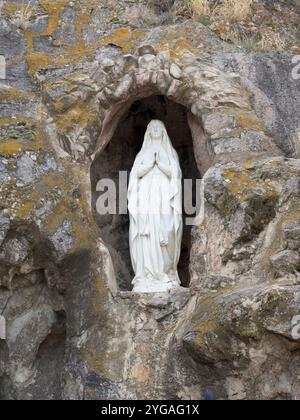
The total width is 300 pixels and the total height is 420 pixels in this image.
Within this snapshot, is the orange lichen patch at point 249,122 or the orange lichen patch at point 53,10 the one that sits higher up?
the orange lichen patch at point 53,10

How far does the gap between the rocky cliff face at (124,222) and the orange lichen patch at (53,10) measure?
0.03 meters

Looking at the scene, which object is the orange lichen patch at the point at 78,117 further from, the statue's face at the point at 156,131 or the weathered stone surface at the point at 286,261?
the weathered stone surface at the point at 286,261

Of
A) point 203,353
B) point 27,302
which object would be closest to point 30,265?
point 27,302

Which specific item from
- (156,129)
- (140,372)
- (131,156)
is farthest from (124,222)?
(140,372)

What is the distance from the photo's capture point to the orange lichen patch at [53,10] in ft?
31.7

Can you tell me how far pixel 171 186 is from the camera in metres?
8.74

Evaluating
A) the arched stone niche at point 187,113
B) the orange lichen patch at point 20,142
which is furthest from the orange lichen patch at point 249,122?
the orange lichen patch at point 20,142

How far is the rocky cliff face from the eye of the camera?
7.20 metres

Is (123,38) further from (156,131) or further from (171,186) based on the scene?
(171,186)

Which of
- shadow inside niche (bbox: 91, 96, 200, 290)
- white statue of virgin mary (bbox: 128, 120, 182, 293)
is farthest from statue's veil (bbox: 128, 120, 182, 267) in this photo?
shadow inside niche (bbox: 91, 96, 200, 290)

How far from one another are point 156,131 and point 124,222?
0.98 m

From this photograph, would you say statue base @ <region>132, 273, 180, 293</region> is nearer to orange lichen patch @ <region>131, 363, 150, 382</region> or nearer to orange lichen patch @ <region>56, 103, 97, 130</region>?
orange lichen patch @ <region>131, 363, 150, 382</region>

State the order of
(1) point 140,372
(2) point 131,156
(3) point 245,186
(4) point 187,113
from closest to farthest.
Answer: (1) point 140,372 < (3) point 245,186 < (4) point 187,113 < (2) point 131,156

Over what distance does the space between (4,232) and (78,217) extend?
2.31ft
